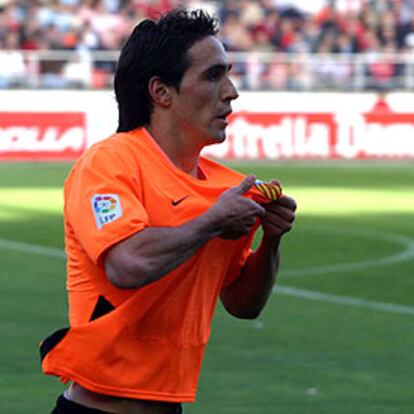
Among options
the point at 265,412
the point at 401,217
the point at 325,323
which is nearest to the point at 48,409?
the point at 265,412

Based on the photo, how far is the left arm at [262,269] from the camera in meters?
4.28

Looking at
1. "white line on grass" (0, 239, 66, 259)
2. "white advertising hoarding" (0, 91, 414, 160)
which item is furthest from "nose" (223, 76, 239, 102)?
"white advertising hoarding" (0, 91, 414, 160)

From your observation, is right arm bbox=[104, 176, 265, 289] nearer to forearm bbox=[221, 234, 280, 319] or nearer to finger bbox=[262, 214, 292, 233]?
finger bbox=[262, 214, 292, 233]

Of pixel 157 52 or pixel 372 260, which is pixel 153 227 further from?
pixel 372 260

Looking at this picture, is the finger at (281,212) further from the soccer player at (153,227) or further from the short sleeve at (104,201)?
the short sleeve at (104,201)

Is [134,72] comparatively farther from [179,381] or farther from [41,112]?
[41,112]

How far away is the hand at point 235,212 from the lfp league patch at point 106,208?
0.84 ft

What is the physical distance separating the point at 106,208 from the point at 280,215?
0.61 meters

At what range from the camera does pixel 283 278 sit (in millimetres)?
13117

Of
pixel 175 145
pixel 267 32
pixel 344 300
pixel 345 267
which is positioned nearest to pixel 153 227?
pixel 175 145

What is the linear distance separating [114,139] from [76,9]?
27.0 metres

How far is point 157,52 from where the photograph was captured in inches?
164

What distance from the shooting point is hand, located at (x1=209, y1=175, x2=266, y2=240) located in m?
3.96

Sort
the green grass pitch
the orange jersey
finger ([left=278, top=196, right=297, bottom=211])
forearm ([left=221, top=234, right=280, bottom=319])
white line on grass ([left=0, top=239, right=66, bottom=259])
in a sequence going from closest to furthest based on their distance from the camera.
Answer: the orange jersey, finger ([left=278, top=196, right=297, bottom=211]), forearm ([left=221, top=234, right=280, bottom=319]), the green grass pitch, white line on grass ([left=0, top=239, right=66, bottom=259])
